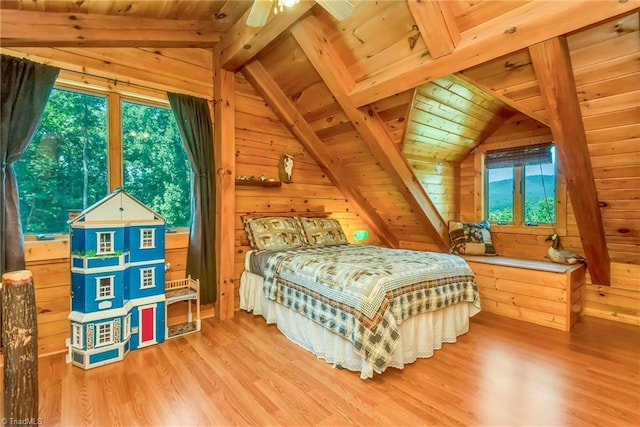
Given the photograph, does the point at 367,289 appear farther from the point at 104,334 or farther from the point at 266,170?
the point at 266,170

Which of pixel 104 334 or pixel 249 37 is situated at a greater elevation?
pixel 249 37

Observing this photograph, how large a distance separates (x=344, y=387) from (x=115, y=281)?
177 centimetres

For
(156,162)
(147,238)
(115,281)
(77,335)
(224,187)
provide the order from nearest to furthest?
(77,335) < (115,281) < (147,238) < (156,162) < (224,187)

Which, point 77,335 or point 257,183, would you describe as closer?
point 77,335

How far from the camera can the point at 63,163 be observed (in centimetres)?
241

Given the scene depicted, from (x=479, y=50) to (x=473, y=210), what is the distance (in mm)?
2503

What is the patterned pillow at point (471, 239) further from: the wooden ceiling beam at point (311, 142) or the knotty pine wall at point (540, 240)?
the wooden ceiling beam at point (311, 142)

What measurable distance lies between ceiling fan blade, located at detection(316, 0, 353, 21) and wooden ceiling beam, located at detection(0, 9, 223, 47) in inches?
66.9

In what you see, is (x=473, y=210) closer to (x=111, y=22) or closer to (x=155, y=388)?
(x=155, y=388)

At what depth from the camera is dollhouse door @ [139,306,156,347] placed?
2.40 metres

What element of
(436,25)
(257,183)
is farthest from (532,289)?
(257,183)

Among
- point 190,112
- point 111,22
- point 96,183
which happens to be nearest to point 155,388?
point 96,183

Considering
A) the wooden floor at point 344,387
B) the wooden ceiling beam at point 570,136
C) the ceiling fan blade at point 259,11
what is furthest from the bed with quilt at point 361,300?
the ceiling fan blade at point 259,11

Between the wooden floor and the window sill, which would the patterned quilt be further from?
the window sill
